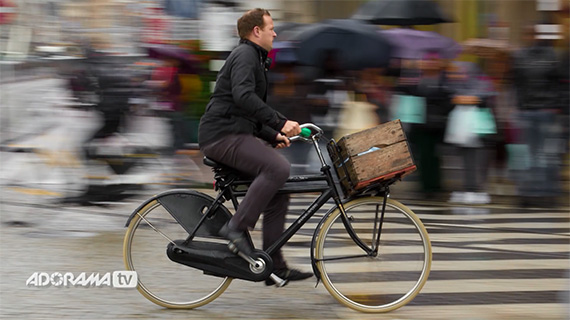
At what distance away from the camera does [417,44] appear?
448 inches

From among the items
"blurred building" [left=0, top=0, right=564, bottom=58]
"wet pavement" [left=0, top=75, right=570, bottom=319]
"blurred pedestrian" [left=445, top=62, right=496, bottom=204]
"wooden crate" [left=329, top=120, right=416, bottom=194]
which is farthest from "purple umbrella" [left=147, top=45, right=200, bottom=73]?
"wooden crate" [left=329, top=120, right=416, bottom=194]

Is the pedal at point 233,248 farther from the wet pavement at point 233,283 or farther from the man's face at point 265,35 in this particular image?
the man's face at point 265,35

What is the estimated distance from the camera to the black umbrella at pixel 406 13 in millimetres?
11984

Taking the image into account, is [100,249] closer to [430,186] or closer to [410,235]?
[410,235]

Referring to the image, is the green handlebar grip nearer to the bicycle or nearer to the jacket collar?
the bicycle

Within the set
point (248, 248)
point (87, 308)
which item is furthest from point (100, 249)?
point (248, 248)

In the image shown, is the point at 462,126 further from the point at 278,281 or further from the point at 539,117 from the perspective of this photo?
the point at 278,281

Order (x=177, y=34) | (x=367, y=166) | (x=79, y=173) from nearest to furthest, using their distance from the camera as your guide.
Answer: (x=367, y=166) < (x=79, y=173) < (x=177, y=34)

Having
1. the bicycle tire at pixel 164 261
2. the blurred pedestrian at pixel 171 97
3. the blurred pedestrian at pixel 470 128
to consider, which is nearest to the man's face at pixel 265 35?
the bicycle tire at pixel 164 261

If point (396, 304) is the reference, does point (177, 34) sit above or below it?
above

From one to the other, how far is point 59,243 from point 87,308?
79.6 inches

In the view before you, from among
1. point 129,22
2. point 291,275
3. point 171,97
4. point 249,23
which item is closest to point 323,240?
point 291,275

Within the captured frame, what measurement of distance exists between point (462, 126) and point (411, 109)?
2.00 ft

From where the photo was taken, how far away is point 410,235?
5.49 metres
